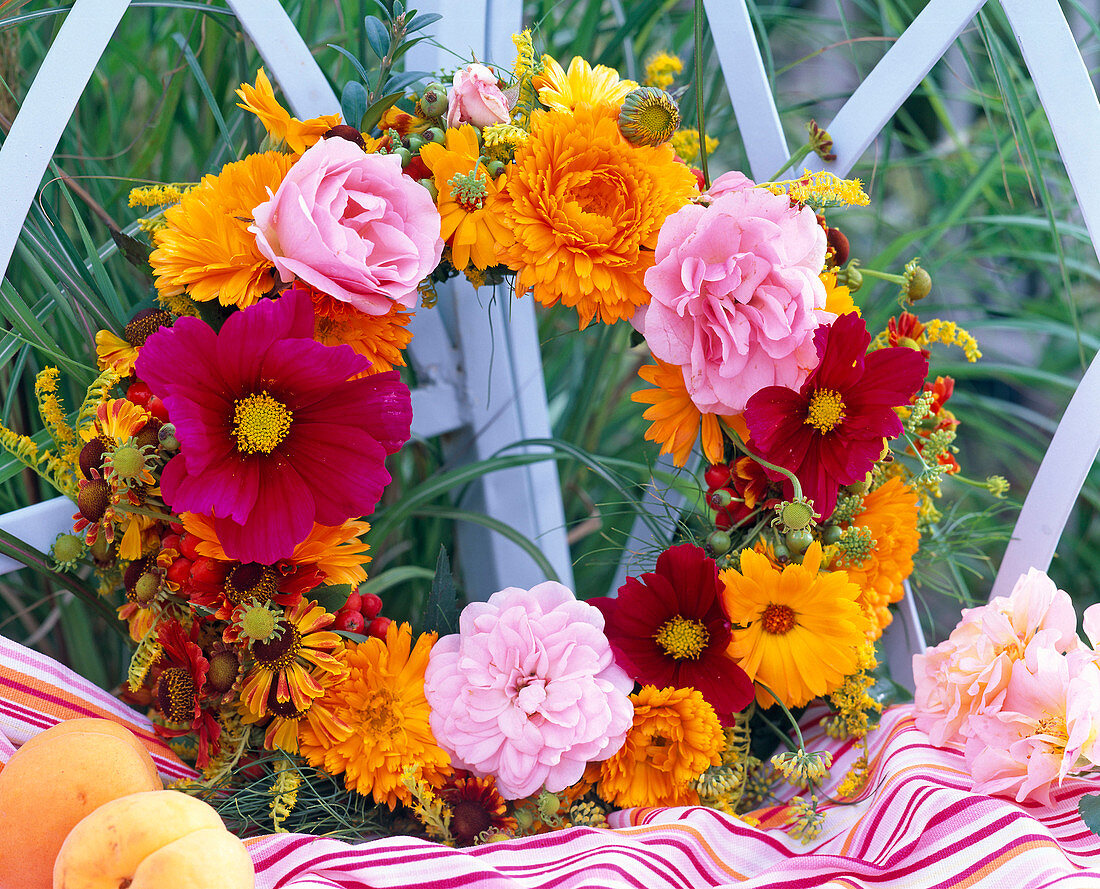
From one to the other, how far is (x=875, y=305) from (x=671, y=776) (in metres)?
0.64

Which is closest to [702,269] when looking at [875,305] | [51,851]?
[51,851]

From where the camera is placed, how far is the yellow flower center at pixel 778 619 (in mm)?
509

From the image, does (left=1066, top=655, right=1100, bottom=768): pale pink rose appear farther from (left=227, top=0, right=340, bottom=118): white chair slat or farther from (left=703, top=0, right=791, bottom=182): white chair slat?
(left=227, top=0, right=340, bottom=118): white chair slat

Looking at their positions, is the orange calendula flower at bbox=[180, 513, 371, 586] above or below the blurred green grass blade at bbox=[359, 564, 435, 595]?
above

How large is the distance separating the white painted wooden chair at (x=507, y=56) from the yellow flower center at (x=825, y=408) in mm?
164

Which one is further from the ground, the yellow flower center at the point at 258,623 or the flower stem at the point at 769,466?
the flower stem at the point at 769,466

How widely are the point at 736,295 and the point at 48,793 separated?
423 millimetres

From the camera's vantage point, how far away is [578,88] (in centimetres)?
51

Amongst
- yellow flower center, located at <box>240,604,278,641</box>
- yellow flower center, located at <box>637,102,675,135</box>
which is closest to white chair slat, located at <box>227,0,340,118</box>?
yellow flower center, located at <box>637,102,675,135</box>

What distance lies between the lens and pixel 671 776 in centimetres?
51

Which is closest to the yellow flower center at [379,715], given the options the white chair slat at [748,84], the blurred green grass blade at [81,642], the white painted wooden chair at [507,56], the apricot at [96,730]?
the apricot at [96,730]

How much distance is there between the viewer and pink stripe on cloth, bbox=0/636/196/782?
46cm

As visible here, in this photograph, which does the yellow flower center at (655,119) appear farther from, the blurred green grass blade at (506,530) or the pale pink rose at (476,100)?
the blurred green grass blade at (506,530)

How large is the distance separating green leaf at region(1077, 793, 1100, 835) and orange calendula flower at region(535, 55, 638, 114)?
1.50 feet
